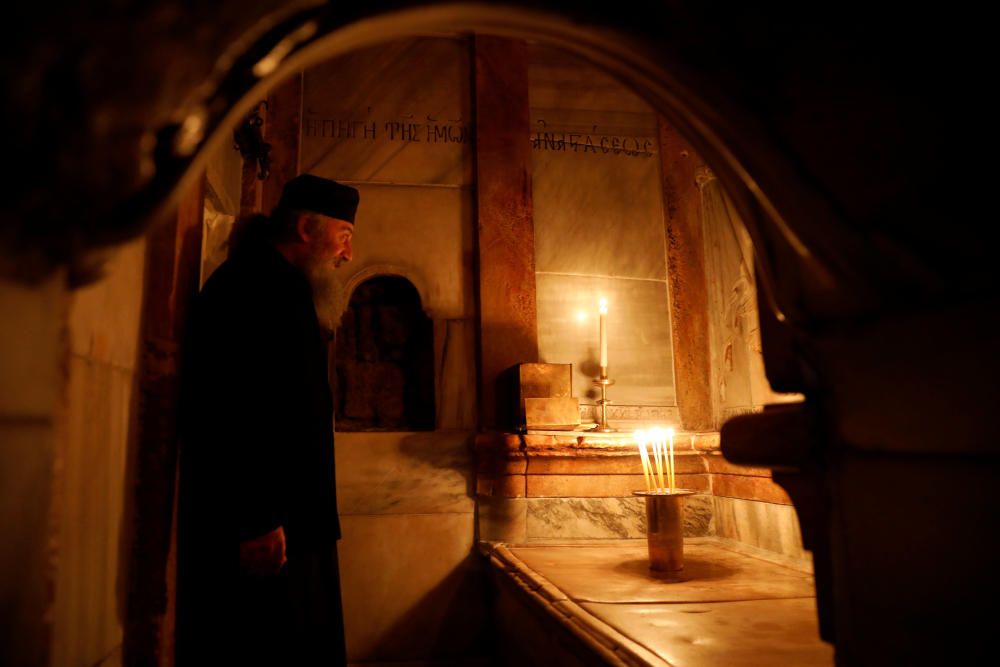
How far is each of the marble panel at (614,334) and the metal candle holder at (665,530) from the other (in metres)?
1.29

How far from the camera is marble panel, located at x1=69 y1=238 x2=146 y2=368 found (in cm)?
130

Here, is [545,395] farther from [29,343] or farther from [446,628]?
[29,343]

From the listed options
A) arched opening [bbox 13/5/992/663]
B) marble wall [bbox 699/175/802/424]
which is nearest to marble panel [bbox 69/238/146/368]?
arched opening [bbox 13/5/992/663]

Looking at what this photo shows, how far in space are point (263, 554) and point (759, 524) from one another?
89.5 inches

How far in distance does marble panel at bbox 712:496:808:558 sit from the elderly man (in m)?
1.93

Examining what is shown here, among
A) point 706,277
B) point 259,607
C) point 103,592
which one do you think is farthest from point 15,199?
point 706,277

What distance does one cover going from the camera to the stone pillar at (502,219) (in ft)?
11.9

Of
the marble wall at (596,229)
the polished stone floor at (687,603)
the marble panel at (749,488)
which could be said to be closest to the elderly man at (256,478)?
the polished stone floor at (687,603)

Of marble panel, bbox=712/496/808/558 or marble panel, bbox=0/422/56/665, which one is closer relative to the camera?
marble panel, bbox=0/422/56/665

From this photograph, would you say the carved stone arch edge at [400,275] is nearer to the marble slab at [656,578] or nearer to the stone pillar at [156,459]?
the marble slab at [656,578]

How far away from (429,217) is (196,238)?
1775mm

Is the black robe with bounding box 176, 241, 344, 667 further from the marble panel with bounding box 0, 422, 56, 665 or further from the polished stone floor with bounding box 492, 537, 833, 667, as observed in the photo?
the marble panel with bounding box 0, 422, 56, 665

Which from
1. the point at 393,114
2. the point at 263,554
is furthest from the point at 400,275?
the point at 263,554

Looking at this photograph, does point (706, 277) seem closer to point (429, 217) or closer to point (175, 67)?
point (429, 217)
